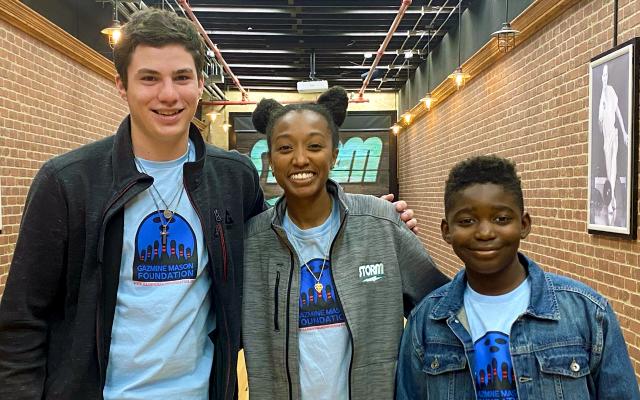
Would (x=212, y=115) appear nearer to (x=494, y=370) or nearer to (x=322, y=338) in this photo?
(x=322, y=338)

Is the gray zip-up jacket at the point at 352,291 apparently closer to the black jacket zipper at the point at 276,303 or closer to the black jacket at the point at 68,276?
the black jacket zipper at the point at 276,303

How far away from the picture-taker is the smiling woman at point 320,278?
5.23 feet

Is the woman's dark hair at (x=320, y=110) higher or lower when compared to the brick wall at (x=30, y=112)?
lower

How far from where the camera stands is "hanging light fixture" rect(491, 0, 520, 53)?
16.9 ft

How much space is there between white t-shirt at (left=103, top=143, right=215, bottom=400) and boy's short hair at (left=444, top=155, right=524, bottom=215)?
71cm

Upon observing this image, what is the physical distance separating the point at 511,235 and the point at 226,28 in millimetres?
8011

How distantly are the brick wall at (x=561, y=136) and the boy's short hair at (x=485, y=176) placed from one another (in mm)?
2270

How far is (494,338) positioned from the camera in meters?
1.42

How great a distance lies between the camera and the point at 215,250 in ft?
5.06

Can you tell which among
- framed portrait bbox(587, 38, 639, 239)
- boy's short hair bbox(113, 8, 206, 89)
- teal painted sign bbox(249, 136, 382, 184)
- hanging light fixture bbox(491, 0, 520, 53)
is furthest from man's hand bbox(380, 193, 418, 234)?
teal painted sign bbox(249, 136, 382, 184)

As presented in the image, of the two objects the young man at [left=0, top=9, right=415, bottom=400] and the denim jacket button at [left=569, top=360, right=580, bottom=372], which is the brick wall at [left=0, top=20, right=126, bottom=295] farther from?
the denim jacket button at [left=569, top=360, right=580, bottom=372]

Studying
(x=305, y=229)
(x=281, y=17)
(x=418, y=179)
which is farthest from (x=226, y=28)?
(x=305, y=229)

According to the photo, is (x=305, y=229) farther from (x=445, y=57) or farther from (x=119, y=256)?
(x=445, y=57)

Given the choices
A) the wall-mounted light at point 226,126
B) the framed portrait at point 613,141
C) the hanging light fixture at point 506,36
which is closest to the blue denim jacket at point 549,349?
the framed portrait at point 613,141
